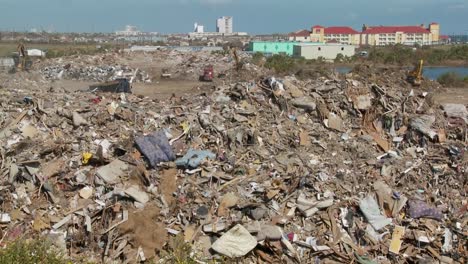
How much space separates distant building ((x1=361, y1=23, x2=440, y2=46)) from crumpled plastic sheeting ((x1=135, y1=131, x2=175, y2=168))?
89.2 meters

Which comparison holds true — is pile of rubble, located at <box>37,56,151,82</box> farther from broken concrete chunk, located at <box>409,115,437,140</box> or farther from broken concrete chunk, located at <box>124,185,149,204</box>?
broken concrete chunk, located at <box>124,185,149,204</box>

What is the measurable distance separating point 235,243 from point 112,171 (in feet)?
7.66

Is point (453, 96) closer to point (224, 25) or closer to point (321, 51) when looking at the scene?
point (321, 51)

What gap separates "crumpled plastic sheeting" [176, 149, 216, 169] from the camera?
746 centimetres

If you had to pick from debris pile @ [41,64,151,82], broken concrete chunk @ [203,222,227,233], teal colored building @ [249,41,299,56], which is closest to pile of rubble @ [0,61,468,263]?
broken concrete chunk @ [203,222,227,233]

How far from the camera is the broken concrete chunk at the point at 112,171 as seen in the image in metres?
7.14

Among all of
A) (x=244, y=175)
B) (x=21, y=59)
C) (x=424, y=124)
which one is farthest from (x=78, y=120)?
(x=21, y=59)

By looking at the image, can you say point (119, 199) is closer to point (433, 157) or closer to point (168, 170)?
point (168, 170)

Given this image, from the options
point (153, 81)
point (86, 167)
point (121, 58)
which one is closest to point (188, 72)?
point (153, 81)

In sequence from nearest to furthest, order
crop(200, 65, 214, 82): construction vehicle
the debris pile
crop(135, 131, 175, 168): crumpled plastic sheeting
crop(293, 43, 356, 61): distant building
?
crop(135, 131, 175, 168): crumpled plastic sheeting, crop(200, 65, 214, 82): construction vehicle, the debris pile, crop(293, 43, 356, 61): distant building

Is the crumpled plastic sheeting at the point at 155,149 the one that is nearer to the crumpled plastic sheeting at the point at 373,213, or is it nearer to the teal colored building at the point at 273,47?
the crumpled plastic sheeting at the point at 373,213

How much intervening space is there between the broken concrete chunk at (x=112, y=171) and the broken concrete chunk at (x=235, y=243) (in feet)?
6.45

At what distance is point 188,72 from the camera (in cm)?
2423

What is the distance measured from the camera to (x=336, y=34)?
9388 centimetres
